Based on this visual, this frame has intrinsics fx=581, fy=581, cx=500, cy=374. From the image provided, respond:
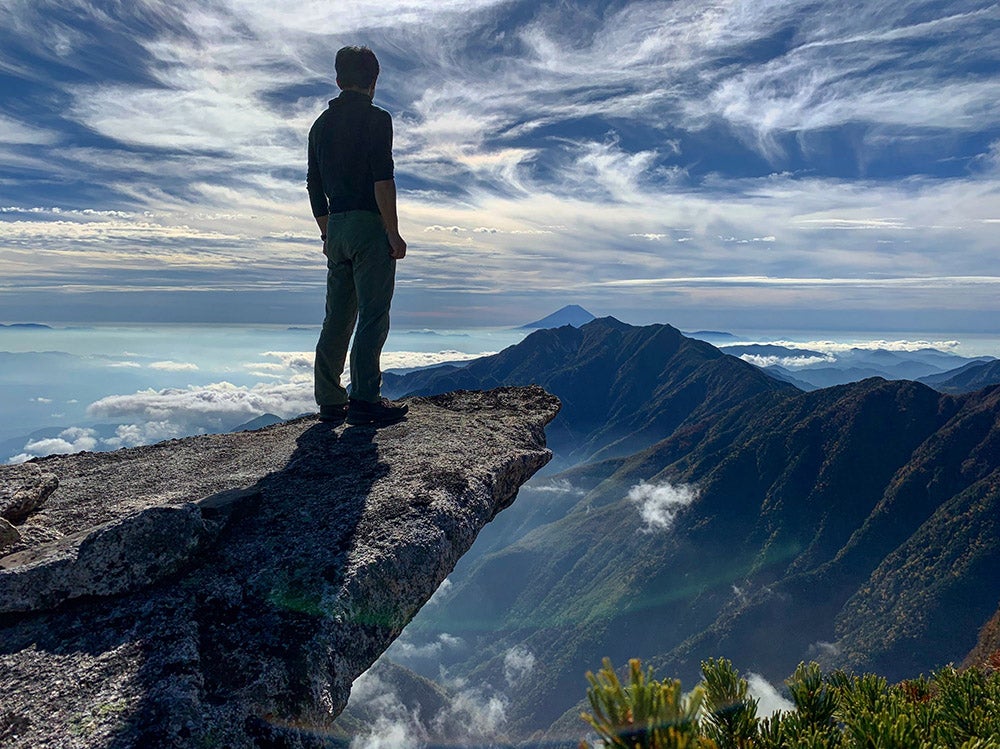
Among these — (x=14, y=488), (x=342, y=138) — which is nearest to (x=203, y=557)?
(x=14, y=488)

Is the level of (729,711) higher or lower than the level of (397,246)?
lower

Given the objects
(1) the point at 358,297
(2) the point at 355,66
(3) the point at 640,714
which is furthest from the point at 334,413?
(3) the point at 640,714

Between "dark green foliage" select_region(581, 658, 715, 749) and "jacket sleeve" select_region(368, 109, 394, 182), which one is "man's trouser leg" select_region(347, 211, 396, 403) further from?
"dark green foliage" select_region(581, 658, 715, 749)

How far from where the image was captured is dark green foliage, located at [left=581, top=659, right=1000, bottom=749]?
2684mm

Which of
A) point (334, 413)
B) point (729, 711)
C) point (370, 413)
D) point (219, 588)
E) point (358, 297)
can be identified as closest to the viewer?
point (729, 711)

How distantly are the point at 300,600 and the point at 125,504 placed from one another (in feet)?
11.0

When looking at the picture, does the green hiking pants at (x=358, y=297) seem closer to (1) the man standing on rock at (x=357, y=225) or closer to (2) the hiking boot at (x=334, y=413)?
(1) the man standing on rock at (x=357, y=225)

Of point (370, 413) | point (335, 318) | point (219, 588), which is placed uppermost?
point (335, 318)

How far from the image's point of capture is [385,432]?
29.8 feet

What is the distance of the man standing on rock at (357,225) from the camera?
27.9 feet

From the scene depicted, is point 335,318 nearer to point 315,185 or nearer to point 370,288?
point 370,288

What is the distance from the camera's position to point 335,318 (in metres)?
9.67

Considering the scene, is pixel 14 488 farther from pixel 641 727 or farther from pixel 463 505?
pixel 641 727

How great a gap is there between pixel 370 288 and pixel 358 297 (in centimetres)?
30
